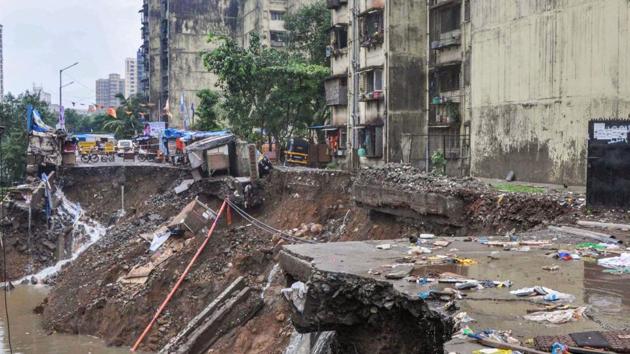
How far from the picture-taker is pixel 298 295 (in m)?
8.55

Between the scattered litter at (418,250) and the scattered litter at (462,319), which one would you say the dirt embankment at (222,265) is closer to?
the scattered litter at (418,250)

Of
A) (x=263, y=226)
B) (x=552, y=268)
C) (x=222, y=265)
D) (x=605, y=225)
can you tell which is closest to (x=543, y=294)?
(x=552, y=268)

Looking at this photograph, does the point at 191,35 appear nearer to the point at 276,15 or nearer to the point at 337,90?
the point at 276,15

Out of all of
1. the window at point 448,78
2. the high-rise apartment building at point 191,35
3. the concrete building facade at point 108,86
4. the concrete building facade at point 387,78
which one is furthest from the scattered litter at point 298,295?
the concrete building facade at point 108,86

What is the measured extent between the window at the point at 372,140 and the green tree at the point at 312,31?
1043 cm

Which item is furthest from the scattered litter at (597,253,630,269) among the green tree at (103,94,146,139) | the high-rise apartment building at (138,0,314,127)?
the green tree at (103,94,146,139)

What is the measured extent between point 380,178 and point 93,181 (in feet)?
80.8

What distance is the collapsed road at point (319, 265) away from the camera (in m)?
7.51

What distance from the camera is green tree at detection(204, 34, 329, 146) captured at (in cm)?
3619

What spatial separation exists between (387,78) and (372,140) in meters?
3.36

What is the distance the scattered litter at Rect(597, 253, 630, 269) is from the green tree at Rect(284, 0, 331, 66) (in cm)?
3460

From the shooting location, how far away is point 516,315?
6.25 m

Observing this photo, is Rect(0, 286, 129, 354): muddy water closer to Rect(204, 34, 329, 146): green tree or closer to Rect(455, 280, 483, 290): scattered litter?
Rect(455, 280, 483, 290): scattered litter

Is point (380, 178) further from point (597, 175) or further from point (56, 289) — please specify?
point (56, 289)
